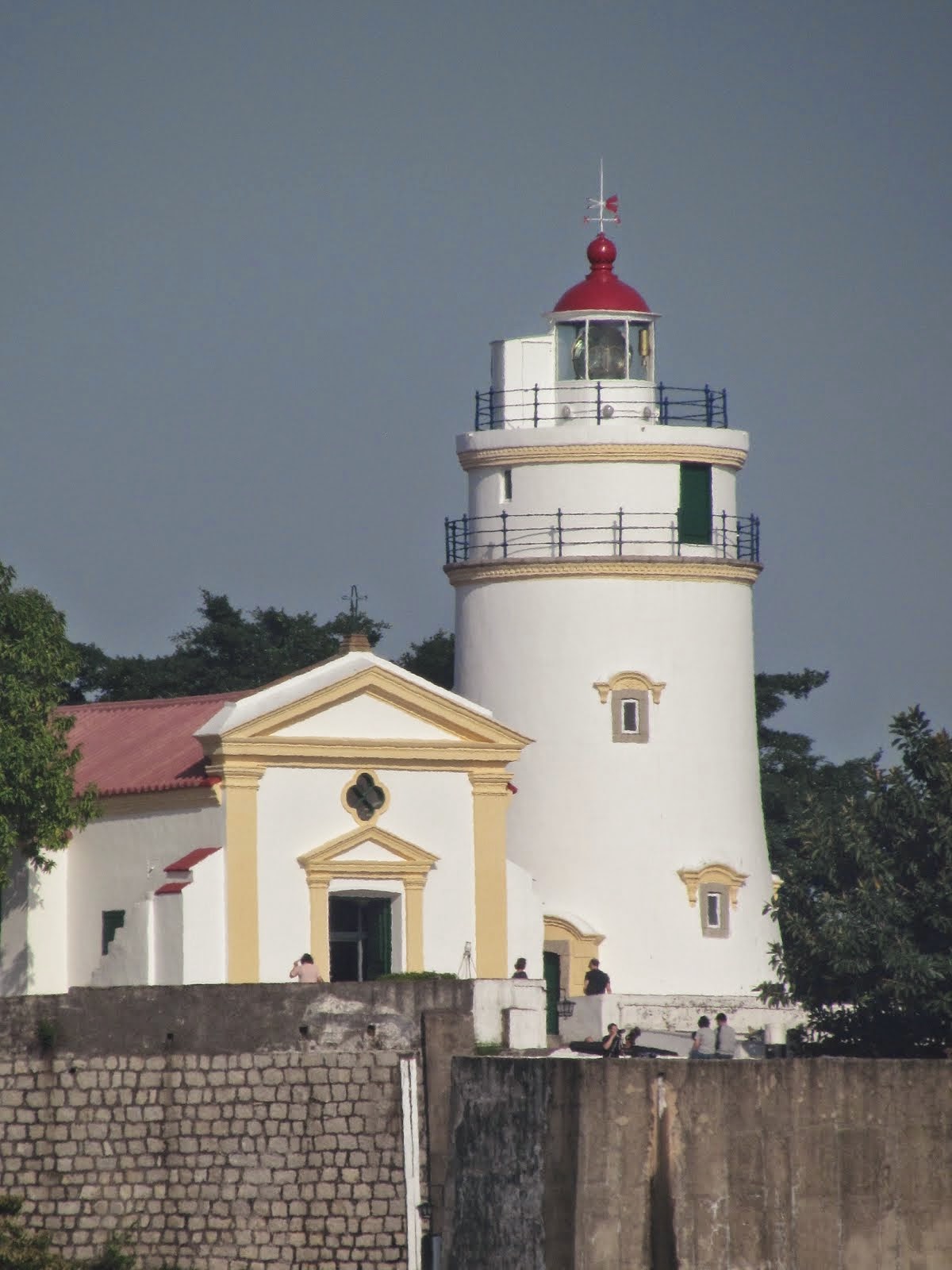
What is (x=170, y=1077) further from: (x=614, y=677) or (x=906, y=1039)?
(x=614, y=677)

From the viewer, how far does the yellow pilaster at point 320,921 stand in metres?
41.7

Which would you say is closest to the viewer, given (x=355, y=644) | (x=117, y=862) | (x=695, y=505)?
(x=117, y=862)

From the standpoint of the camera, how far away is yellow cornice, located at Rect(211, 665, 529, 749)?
41906mm

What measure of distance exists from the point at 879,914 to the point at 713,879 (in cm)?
487

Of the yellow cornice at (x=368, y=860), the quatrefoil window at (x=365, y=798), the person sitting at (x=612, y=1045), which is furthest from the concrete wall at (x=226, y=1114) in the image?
the quatrefoil window at (x=365, y=798)

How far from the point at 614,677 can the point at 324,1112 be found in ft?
44.3

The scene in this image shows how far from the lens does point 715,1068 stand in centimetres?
3006

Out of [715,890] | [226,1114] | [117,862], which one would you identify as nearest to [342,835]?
[117,862]

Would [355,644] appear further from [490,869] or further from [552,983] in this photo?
[552,983]

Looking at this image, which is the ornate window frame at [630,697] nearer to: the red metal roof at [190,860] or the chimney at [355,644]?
the chimney at [355,644]

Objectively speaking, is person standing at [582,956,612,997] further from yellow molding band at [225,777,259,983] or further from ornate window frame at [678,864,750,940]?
yellow molding band at [225,777,259,983]

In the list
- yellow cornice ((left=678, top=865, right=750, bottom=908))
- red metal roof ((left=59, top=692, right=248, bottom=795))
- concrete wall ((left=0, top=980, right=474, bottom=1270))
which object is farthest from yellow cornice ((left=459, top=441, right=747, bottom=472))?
concrete wall ((left=0, top=980, right=474, bottom=1270))

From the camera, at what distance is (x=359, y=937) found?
4284 centimetres

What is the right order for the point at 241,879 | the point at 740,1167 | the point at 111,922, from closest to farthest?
the point at 740,1167 → the point at 241,879 → the point at 111,922
